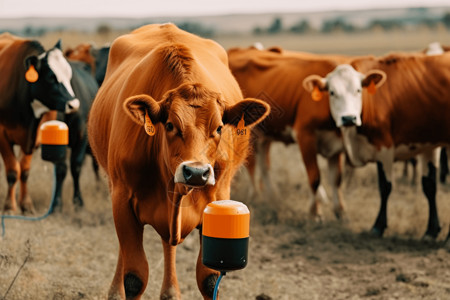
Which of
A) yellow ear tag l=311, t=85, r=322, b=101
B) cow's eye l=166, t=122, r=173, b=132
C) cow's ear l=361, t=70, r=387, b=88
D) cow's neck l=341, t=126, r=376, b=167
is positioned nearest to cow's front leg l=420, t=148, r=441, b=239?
cow's neck l=341, t=126, r=376, b=167

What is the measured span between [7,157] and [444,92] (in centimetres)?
505

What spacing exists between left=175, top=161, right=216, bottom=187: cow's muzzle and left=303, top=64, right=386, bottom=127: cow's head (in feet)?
12.9

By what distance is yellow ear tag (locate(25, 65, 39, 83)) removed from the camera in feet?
23.6

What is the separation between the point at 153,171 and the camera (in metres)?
3.95

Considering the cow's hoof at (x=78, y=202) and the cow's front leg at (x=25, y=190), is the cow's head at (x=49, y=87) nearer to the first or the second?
the cow's front leg at (x=25, y=190)

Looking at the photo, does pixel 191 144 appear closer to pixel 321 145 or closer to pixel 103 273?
pixel 103 273

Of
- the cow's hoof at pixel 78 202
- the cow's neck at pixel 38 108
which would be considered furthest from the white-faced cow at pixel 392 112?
the cow's hoof at pixel 78 202

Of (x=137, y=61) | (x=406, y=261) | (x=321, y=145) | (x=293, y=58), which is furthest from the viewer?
(x=293, y=58)

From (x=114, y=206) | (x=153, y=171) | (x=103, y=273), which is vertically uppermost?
(x=153, y=171)

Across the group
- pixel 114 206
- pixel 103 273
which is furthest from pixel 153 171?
pixel 103 273

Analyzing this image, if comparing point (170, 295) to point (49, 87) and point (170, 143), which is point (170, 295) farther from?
point (49, 87)

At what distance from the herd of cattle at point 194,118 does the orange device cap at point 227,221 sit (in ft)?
0.77

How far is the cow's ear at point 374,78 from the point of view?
283 inches

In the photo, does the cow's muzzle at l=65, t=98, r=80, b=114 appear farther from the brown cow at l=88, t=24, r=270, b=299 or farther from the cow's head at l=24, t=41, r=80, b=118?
the brown cow at l=88, t=24, r=270, b=299
